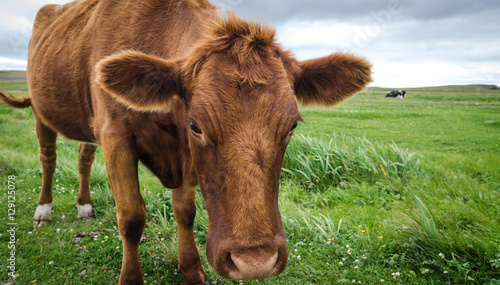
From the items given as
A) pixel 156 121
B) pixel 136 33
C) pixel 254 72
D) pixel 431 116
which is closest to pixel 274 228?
pixel 254 72

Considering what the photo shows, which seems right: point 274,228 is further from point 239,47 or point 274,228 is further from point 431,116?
point 431,116

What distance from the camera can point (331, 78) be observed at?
8.46 feet

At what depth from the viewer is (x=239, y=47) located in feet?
7.03

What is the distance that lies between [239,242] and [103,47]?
95.7 inches

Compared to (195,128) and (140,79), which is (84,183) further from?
(195,128)

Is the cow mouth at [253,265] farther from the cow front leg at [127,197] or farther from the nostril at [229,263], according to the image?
the cow front leg at [127,197]

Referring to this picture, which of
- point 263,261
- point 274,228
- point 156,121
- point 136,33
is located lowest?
point 263,261

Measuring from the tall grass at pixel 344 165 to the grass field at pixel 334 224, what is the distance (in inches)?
0.9

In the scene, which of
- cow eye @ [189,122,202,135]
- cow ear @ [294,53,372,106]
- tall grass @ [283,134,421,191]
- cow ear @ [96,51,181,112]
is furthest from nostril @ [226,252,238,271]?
tall grass @ [283,134,421,191]

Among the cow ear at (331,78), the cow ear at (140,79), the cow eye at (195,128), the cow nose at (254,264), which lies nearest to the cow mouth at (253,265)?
the cow nose at (254,264)

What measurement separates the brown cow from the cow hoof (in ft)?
4.77

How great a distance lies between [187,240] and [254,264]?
79.1 inches

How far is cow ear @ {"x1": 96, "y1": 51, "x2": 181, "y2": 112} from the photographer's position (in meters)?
2.17

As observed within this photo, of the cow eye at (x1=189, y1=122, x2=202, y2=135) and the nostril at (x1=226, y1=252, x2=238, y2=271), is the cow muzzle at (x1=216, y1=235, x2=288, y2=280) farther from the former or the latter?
the cow eye at (x1=189, y1=122, x2=202, y2=135)
